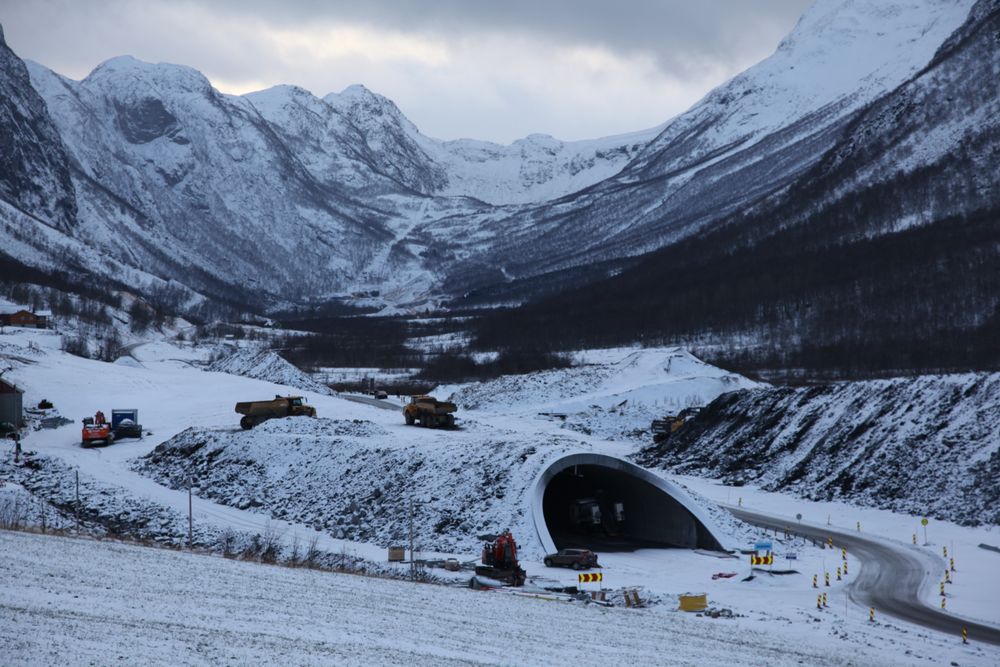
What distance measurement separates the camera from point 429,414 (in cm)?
6266

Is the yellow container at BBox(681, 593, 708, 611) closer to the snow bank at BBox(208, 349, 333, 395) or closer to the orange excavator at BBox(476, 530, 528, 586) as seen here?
the orange excavator at BBox(476, 530, 528, 586)

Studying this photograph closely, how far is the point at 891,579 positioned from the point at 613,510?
560 inches

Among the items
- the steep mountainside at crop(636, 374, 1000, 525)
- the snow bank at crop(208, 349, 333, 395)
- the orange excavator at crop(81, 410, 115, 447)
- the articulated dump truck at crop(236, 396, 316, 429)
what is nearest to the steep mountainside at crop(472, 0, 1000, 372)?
the steep mountainside at crop(636, 374, 1000, 525)

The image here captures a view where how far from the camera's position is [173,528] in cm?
4275

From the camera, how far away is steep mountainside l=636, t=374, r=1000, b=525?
48.5 metres

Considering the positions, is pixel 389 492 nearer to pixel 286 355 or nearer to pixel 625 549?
pixel 625 549

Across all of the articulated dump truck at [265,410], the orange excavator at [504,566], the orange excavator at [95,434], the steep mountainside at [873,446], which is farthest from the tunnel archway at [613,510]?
the orange excavator at [95,434]

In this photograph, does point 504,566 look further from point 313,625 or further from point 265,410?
point 265,410

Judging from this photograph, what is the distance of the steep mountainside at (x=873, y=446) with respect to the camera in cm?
4853

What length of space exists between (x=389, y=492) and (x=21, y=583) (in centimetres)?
2305

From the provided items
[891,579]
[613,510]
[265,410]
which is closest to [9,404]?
[265,410]

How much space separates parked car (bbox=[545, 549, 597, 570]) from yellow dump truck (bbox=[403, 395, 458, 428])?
25872mm

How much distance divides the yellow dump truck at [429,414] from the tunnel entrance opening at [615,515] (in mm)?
13804

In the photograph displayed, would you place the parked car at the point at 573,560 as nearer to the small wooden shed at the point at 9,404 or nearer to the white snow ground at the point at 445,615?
the white snow ground at the point at 445,615
